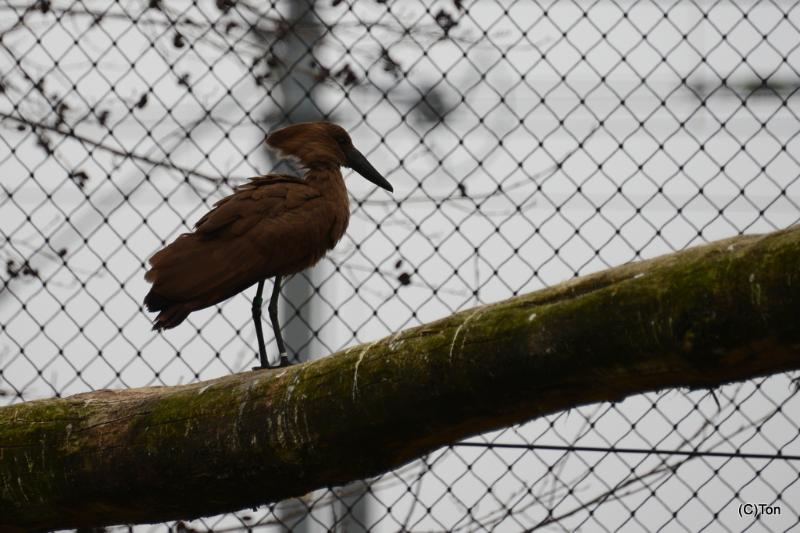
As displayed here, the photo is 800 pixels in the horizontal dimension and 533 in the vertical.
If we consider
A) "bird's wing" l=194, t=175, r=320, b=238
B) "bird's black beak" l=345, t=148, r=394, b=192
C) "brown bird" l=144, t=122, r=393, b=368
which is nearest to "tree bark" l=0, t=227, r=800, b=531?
"brown bird" l=144, t=122, r=393, b=368

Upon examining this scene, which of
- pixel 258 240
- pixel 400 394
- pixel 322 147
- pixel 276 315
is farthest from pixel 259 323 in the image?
Answer: pixel 400 394

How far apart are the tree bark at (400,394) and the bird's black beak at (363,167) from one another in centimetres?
181

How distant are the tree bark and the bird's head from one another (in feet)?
5.28

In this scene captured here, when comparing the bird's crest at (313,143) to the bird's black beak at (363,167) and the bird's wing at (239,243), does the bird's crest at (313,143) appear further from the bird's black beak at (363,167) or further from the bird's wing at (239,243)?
the bird's wing at (239,243)

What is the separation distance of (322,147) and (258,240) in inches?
32.3

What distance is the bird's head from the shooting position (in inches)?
179

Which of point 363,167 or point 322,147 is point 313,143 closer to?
point 322,147

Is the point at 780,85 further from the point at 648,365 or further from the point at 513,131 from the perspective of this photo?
the point at 648,365

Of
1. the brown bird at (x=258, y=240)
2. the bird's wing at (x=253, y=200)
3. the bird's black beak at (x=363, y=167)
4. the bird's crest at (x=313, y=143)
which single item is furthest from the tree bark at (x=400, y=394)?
the bird's black beak at (x=363, y=167)

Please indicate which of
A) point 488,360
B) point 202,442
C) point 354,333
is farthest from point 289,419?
point 354,333

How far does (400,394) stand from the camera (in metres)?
2.45

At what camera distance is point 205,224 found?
3.89 metres

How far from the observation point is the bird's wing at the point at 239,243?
3.61 meters

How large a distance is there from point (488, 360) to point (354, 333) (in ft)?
5.42
